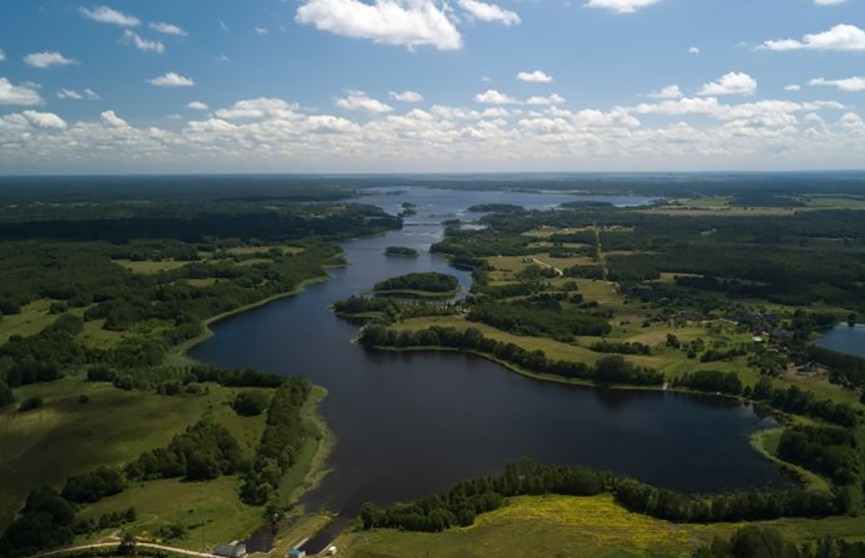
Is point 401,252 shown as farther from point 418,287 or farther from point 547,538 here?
point 547,538

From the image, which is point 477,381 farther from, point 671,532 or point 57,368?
point 57,368

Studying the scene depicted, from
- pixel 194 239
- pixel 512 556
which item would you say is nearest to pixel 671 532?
pixel 512 556

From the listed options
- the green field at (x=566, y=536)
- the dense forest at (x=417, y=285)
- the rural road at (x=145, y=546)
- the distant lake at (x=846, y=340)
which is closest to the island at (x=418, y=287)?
the dense forest at (x=417, y=285)

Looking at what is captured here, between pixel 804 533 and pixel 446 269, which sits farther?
pixel 446 269

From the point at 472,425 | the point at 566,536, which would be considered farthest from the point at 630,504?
the point at 472,425

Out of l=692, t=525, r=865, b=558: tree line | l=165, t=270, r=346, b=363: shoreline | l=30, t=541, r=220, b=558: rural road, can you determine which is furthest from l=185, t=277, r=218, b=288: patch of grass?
l=692, t=525, r=865, b=558: tree line

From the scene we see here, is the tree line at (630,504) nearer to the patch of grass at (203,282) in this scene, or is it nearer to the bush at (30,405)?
the bush at (30,405)

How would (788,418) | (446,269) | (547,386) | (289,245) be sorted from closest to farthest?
1. (788,418)
2. (547,386)
3. (446,269)
4. (289,245)
